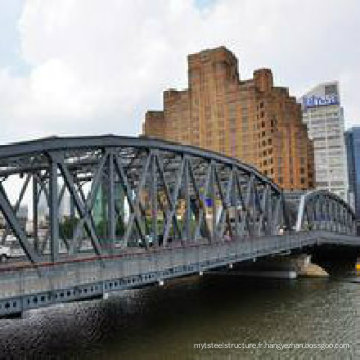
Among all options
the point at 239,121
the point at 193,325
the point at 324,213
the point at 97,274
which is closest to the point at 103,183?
the point at 193,325

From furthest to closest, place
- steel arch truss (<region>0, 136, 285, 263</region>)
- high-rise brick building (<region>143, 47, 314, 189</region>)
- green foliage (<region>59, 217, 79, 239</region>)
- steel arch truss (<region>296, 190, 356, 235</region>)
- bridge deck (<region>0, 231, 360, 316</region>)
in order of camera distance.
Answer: high-rise brick building (<region>143, 47, 314, 189</region>), steel arch truss (<region>296, 190, 356, 235</region>), green foliage (<region>59, 217, 79, 239</region>), steel arch truss (<region>0, 136, 285, 263</region>), bridge deck (<region>0, 231, 360, 316</region>)

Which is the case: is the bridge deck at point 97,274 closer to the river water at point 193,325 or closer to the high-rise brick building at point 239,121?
the river water at point 193,325

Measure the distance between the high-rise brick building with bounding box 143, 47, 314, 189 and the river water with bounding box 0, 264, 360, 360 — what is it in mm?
87028

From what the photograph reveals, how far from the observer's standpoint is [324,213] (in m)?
85.8

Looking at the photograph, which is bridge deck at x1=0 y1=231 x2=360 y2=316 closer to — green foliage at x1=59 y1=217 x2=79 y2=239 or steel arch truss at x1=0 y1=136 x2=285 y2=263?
steel arch truss at x1=0 y1=136 x2=285 y2=263

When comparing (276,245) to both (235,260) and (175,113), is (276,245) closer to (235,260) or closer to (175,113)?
(235,260)

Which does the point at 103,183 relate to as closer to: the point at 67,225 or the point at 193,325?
the point at 193,325

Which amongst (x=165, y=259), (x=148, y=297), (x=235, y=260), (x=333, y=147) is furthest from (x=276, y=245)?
(x=333, y=147)

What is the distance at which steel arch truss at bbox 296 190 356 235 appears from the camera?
68.8 meters

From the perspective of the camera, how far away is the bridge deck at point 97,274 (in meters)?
17.9

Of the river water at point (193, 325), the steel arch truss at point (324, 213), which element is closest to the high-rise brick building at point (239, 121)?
the steel arch truss at point (324, 213)

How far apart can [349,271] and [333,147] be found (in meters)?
136

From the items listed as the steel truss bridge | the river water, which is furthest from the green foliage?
the river water

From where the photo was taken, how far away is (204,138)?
144 metres
